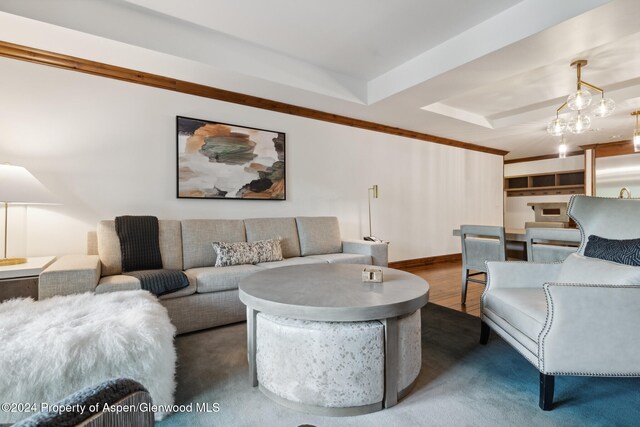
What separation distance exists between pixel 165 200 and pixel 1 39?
70.1 inches

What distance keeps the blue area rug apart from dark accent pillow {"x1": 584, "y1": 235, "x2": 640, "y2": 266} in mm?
714

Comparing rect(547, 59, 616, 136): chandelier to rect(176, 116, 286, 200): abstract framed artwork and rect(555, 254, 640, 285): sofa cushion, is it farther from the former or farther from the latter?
rect(176, 116, 286, 200): abstract framed artwork

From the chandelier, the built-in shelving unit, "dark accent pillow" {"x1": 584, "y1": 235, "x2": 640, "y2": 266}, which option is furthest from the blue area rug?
the built-in shelving unit

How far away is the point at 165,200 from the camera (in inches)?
130

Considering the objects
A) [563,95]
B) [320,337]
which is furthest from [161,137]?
[563,95]

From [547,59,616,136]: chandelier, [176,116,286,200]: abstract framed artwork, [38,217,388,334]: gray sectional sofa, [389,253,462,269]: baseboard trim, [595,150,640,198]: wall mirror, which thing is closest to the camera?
[38,217,388,334]: gray sectional sofa

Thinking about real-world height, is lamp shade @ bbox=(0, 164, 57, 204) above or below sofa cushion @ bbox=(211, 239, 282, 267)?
above

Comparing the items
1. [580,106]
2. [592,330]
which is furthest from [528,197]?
[592,330]

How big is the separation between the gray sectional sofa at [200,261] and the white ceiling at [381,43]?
5.21ft

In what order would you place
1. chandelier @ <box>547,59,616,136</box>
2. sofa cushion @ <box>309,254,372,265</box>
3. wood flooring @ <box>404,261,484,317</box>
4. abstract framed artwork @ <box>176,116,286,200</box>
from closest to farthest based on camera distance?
chandelier @ <box>547,59,616,136</box> < wood flooring @ <box>404,261,484,317</box> < abstract framed artwork @ <box>176,116,286,200</box> < sofa cushion @ <box>309,254,372,265</box>

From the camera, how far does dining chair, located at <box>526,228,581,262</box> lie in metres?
2.55

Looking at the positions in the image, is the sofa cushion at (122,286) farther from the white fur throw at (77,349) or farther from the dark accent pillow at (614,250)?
the dark accent pillow at (614,250)

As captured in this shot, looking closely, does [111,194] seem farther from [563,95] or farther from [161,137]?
[563,95]

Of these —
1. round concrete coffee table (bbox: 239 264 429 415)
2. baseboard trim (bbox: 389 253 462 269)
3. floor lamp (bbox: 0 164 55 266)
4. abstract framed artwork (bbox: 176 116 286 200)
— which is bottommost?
baseboard trim (bbox: 389 253 462 269)
